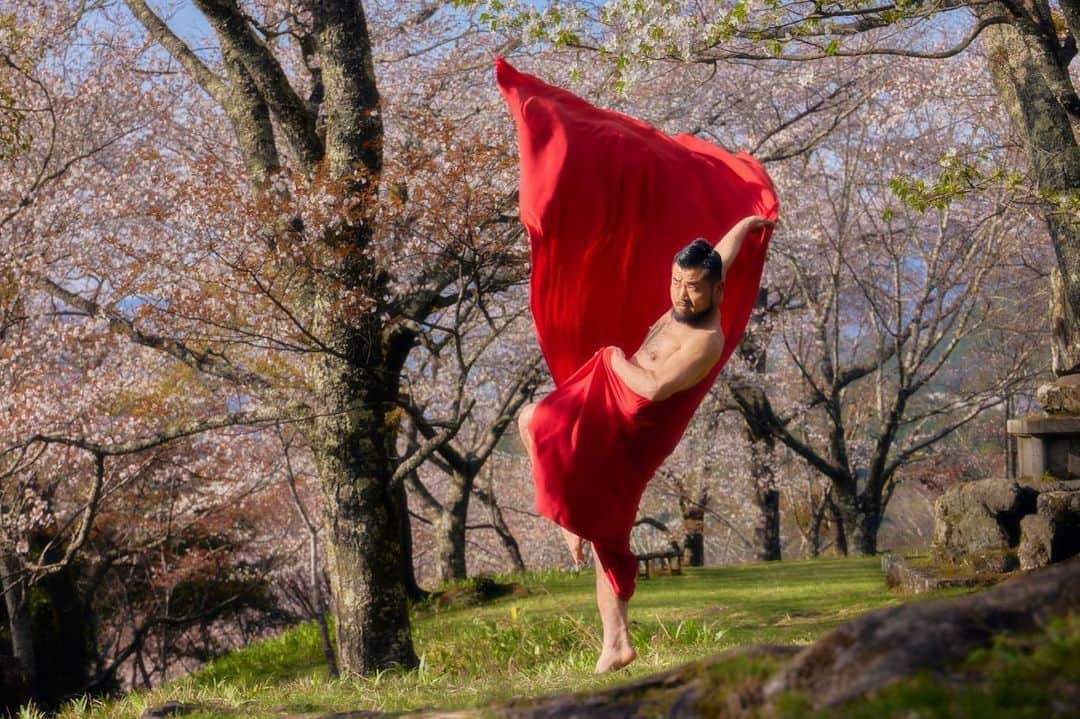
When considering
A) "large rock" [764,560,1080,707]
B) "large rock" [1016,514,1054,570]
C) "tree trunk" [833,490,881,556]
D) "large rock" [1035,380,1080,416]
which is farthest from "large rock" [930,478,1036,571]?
"tree trunk" [833,490,881,556]

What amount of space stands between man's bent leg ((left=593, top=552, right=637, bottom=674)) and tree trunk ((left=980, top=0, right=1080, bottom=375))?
468 centimetres

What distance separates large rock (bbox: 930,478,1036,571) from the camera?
30.4ft

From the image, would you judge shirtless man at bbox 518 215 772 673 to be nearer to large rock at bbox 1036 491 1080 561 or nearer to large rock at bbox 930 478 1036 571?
large rock at bbox 1036 491 1080 561

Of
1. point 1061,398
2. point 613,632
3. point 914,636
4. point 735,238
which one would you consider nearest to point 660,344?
point 735,238

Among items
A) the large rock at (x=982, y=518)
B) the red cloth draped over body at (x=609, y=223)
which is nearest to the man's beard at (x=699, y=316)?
the red cloth draped over body at (x=609, y=223)

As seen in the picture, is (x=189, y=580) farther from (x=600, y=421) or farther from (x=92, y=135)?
(x=600, y=421)

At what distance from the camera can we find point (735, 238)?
5.70m

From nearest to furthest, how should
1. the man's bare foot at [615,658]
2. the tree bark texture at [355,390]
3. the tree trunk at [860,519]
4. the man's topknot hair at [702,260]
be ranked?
1. the man's topknot hair at [702,260]
2. the man's bare foot at [615,658]
3. the tree bark texture at [355,390]
4. the tree trunk at [860,519]

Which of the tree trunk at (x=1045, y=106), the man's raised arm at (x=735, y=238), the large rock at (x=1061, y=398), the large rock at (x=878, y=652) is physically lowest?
the large rock at (x=878, y=652)

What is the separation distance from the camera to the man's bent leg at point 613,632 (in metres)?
5.81

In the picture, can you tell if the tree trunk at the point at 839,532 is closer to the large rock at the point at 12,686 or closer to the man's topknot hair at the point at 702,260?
the large rock at the point at 12,686

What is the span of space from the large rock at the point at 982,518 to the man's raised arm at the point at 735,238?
187 inches

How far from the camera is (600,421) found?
5453 millimetres

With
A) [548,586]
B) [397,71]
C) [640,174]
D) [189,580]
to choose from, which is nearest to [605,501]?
[640,174]
